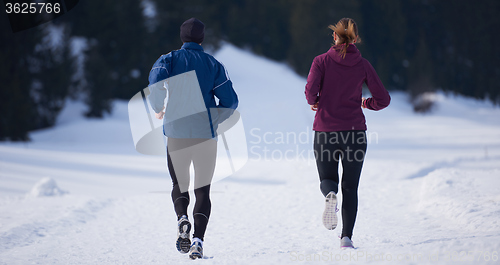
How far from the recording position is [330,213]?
310cm

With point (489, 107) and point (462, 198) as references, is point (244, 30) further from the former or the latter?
point (462, 198)

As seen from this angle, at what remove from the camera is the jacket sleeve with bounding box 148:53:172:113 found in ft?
10.4

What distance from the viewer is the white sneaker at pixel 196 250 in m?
3.15

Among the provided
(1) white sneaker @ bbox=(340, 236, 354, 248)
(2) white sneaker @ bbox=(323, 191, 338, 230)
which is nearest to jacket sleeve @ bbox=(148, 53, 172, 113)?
(2) white sneaker @ bbox=(323, 191, 338, 230)

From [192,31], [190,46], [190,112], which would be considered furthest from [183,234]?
[192,31]

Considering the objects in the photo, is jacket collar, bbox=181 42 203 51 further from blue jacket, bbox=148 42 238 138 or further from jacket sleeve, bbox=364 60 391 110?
jacket sleeve, bbox=364 60 391 110

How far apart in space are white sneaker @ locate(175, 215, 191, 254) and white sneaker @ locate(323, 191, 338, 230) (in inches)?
37.9

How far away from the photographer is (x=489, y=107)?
3086 cm

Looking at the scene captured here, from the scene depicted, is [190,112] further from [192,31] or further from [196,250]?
[196,250]

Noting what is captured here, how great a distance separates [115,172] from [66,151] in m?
4.35

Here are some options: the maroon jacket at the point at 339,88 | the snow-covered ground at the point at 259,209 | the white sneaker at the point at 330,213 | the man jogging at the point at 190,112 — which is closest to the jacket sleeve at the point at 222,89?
the man jogging at the point at 190,112

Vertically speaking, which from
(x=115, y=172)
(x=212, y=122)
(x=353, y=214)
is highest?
(x=212, y=122)

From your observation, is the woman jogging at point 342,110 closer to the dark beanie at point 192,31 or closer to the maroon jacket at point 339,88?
the maroon jacket at point 339,88

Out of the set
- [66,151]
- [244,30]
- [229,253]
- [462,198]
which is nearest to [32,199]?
[229,253]
